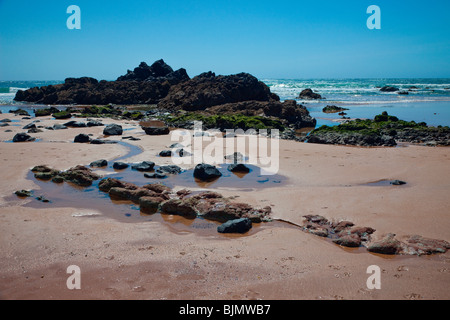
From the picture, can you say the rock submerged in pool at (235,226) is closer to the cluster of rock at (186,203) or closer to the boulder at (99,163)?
the cluster of rock at (186,203)

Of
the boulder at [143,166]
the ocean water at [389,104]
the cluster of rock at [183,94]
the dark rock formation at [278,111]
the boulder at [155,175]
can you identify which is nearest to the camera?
the boulder at [155,175]

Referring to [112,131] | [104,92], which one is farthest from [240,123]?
[104,92]

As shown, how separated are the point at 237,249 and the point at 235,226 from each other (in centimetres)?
81

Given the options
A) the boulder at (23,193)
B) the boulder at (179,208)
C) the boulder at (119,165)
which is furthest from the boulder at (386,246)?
the boulder at (119,165)

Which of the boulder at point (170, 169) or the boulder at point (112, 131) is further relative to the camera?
the boulder at point (112, 131)

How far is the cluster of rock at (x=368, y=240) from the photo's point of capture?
17.1ft

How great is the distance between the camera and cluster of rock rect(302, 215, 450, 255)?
5.20 metres

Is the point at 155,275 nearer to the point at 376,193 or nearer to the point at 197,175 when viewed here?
the point at 197,175

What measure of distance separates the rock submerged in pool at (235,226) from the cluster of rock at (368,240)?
1154 mm

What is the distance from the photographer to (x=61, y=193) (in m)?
8.27

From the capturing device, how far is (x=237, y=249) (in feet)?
17.6

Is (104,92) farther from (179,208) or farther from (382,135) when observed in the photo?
(179,208)

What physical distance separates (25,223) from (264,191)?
17.8ft

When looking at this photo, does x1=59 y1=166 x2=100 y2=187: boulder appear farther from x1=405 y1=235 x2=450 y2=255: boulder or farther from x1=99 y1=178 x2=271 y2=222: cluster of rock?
x1=405 y1=235 x2=450 y2=255: boulder
